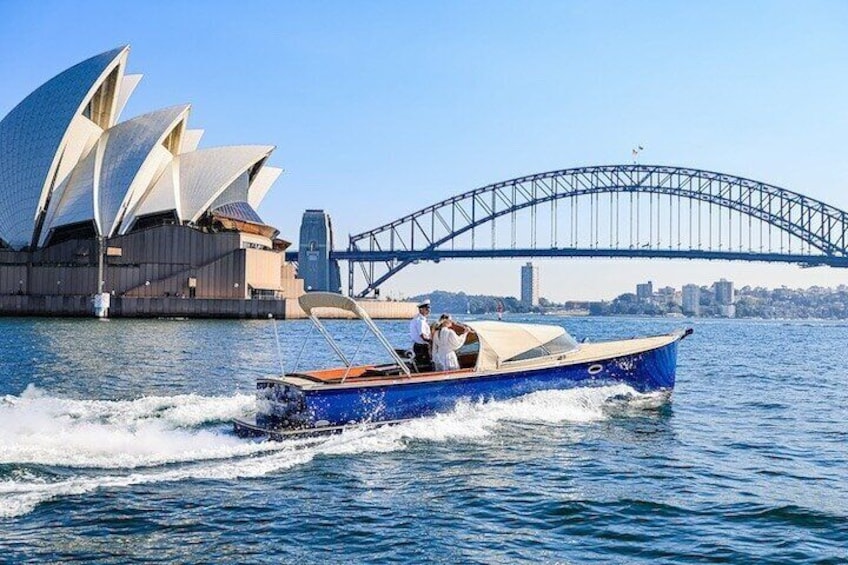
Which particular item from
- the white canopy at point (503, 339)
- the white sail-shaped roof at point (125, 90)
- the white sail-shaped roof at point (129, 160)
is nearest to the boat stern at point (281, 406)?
the white canopy at point (503, 339)

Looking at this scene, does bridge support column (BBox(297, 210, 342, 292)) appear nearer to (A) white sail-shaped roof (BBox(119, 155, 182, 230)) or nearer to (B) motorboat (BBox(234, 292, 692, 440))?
(A) white sail-shaped roof (BBox(119, 155, 182, 230))

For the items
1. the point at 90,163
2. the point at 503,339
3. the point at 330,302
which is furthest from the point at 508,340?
the point at 90,163

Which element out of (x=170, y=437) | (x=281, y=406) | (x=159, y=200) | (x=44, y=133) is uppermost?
(x=44, y=133)

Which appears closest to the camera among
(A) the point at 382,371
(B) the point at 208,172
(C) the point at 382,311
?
(A) the point at 382,371

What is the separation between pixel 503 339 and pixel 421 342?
1.63 metres

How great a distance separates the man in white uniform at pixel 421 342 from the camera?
15.3m

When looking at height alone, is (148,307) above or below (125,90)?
below

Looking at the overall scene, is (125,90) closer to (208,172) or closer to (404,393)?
(208,172)

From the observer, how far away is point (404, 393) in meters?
14.0

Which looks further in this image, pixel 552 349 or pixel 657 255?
pixel 657 255

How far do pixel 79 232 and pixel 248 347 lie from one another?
43915 millimetres

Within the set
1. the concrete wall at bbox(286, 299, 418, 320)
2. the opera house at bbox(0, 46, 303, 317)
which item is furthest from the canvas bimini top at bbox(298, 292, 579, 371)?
the concrete wall at bbox(286, 299, 418, 320)

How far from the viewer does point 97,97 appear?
238ft

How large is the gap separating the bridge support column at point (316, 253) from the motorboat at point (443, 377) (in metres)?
94.1
